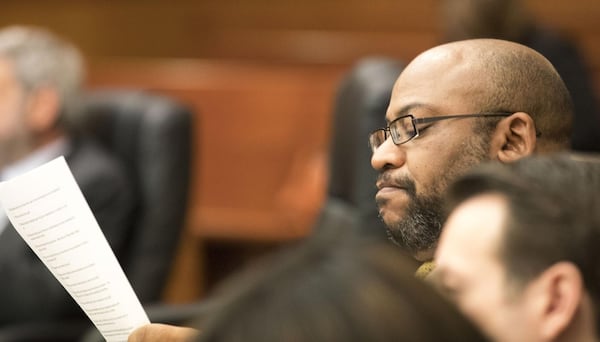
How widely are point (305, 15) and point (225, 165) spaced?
842 mm

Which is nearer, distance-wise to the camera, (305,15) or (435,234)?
(435,234)

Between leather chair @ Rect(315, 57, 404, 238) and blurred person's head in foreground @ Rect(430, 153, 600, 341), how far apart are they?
768 mm

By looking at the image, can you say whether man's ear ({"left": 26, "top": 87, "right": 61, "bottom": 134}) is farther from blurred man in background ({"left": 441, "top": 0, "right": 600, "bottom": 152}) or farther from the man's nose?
the man's nose

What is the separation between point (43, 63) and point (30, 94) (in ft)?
0.28

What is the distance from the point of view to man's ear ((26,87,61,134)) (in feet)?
7.75

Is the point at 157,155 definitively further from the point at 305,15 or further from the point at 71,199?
the point at 305,15

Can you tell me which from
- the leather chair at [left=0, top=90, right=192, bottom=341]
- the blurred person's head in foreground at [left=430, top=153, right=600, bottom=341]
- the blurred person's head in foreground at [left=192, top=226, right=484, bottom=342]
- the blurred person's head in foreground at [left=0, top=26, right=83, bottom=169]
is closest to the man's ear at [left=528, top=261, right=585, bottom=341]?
the blurred person's head in foreground at [left=430, top=153, right=600, bottom=341]

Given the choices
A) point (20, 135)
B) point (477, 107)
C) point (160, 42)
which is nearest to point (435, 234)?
point (477, 107)

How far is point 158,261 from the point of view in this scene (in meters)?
2.14

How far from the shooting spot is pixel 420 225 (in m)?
1.07

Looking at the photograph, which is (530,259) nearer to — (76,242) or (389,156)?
(389,156)

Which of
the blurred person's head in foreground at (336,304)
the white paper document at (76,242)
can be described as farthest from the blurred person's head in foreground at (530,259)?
the white paper document at (76,242)

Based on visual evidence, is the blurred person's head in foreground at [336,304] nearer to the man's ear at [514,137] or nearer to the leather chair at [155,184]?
the man's ear at [514,137]

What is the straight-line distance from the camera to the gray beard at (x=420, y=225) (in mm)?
1064
